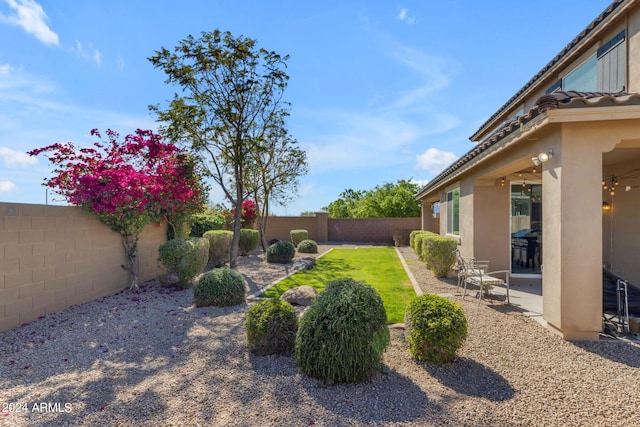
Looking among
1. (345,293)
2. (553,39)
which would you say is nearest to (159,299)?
(345,293)

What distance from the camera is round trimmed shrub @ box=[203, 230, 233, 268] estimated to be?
1251 centimetres

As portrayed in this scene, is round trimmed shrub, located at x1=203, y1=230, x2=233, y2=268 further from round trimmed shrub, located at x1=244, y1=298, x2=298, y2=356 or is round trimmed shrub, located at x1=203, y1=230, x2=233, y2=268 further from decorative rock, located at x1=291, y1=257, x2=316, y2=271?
round trimmed shrub, located at x1=244, y1=298, x2=298, y2=356

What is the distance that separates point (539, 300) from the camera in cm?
706

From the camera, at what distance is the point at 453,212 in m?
12.1

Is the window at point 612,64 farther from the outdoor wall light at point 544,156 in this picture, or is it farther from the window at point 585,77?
the outdoor wall light at point 544,156

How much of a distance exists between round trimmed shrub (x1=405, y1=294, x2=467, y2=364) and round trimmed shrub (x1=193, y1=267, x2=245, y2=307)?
13.2 ft

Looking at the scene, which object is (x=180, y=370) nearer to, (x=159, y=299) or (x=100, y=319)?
(x=100, y=319)

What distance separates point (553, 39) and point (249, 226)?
16.0 meters

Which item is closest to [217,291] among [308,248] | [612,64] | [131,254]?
[131,254]

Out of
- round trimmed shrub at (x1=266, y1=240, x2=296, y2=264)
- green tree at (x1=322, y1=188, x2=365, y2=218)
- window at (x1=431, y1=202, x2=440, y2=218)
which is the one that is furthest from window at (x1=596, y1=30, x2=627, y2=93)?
green tree at (x1=322, y1=188, x2=365, y2=218)

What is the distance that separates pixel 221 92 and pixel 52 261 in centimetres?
740

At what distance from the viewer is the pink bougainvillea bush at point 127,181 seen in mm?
7211

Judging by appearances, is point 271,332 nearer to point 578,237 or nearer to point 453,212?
point 578,237

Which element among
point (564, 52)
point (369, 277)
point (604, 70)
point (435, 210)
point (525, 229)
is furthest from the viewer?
point (435, 210)
